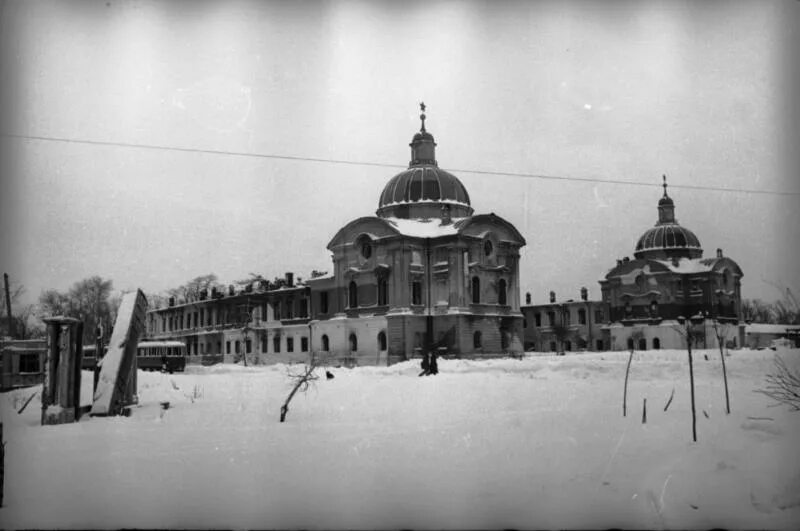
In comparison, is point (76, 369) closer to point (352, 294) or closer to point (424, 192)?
→ point (352, 294)

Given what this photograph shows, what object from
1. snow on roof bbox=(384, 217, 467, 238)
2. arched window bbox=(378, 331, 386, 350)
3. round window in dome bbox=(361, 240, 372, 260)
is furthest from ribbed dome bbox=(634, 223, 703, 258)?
round window in dome bbox=(361, 240, 372, 260)

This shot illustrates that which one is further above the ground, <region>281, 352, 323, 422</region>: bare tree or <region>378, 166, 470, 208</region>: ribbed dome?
<region>378, 166, 470, 208</region>: ribbed dome

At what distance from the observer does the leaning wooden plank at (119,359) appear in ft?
25.6

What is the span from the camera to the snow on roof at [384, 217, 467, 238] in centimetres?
2471

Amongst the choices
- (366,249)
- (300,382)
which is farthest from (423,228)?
(300,382)

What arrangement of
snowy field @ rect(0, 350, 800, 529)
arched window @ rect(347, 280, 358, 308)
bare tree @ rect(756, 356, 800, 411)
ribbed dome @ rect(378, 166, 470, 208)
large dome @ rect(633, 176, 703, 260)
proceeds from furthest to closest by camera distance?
ribbed dome @ rect(378, 166, 470, 208) → arched window @ rect(347, 280, 358, 308) → large dome @ rect(633, 176, 703, 260) → bare tree @ rect(756, 356, 800, 411) → snowy field @ rect(0, 350, 800, 529)

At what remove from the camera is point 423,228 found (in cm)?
2550

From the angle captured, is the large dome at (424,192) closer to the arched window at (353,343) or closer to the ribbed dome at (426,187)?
the ribbed dome at (426,187)

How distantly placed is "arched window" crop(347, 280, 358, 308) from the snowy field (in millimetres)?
16924

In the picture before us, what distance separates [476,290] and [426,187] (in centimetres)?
529

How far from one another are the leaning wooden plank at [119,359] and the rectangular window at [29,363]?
820 cm

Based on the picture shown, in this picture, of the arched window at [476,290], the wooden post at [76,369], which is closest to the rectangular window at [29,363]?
the wooden post at [76,369]

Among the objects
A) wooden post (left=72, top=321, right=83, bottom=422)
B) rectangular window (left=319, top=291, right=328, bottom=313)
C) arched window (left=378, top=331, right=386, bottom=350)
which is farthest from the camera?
rectangular window (left=319, top=291, right=328, bottom=313)

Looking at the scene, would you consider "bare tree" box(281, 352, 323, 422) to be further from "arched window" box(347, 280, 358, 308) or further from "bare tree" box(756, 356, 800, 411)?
"arched window" box(347, 280, 358, 308)
